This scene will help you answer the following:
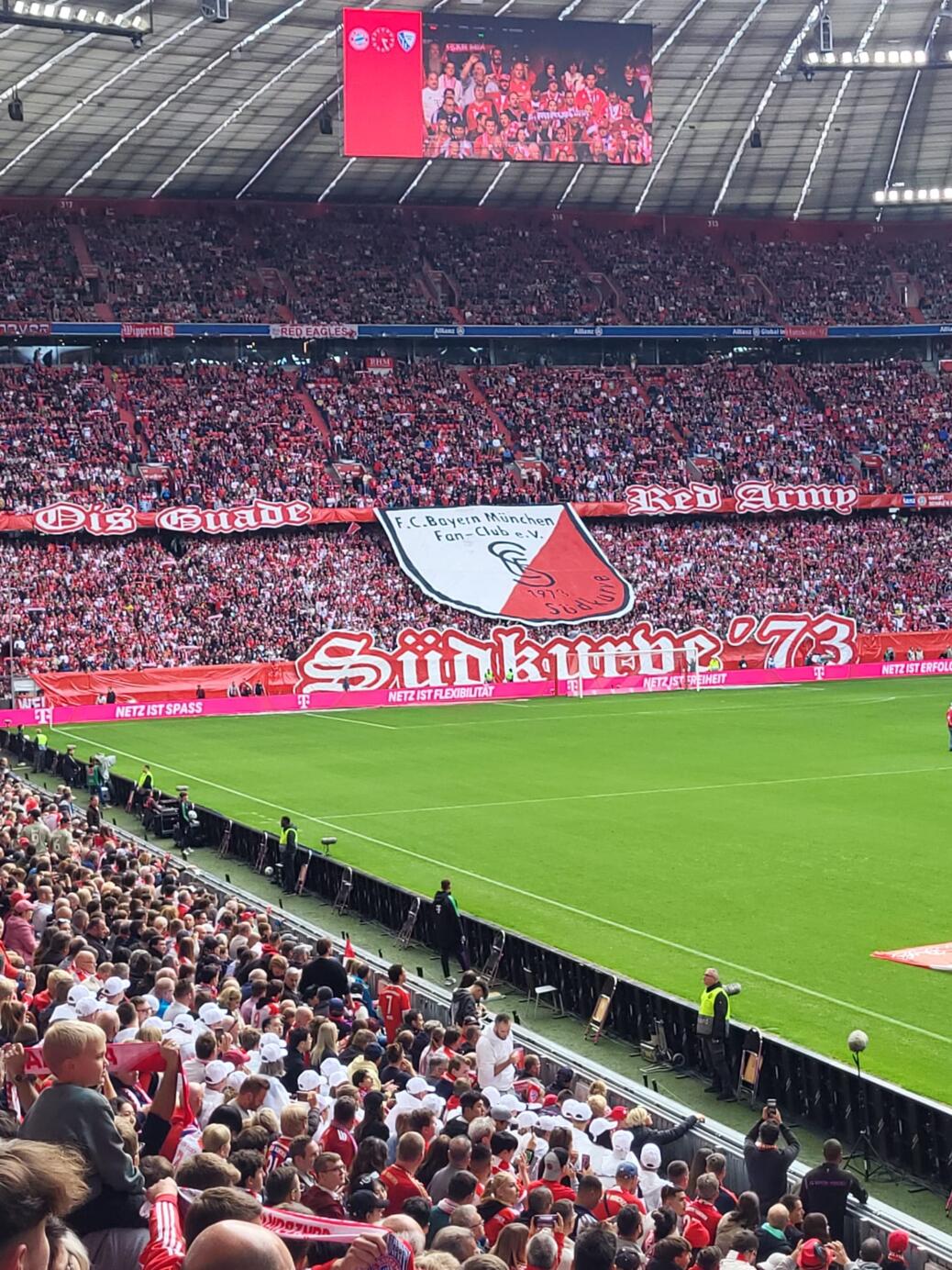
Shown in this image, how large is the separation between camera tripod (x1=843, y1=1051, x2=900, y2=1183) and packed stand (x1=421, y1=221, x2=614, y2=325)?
68.2 m

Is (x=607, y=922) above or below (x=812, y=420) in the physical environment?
below

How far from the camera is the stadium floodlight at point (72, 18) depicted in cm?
4581

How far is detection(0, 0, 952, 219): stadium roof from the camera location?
58.4 meters

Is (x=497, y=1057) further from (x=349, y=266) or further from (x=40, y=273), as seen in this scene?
(x=349, y=266)

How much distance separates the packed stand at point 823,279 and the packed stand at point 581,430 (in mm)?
10374

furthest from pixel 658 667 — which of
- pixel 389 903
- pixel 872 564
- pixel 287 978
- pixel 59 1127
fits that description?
pixel 59 1127

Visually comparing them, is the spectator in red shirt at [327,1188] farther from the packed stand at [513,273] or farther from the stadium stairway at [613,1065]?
the packed stand at [513,273]

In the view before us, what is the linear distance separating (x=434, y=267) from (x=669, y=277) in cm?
1228

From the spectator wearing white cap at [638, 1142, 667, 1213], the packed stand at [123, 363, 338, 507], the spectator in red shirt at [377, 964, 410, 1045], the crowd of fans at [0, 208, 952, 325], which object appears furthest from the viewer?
the crowd of fans at [0, 208, 952, 325]

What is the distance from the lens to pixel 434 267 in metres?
83.5

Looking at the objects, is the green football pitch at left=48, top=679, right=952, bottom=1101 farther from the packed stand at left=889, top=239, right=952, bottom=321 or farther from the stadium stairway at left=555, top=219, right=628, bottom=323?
the packed stand at left=889, top=239, right=952, bottom=321

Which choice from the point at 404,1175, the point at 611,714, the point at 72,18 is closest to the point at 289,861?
the point at 404,1175

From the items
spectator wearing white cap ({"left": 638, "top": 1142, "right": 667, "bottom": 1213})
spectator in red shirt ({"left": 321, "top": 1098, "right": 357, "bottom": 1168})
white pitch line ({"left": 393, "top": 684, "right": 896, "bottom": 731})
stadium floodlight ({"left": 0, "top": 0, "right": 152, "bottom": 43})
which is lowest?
white pitch line ({"left": 393, "top": 684, "right": 896, "bottom": 731})

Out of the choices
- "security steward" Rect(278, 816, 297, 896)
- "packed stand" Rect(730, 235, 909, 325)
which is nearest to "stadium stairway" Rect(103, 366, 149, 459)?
"packed stand" Rect(730, 235, 909, 325)
